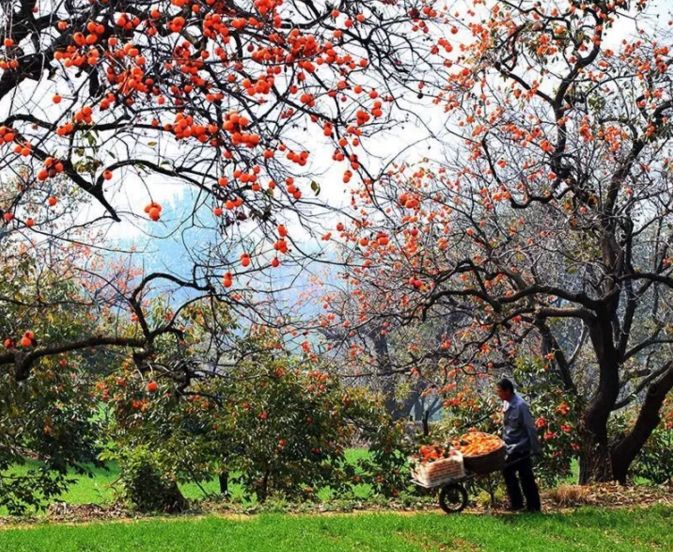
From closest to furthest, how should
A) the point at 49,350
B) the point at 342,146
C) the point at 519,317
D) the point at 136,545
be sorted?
the point at 342,146 < the point at 49,350 < the point at 136,545 < the point at 519,317

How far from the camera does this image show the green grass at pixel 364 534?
794 cm

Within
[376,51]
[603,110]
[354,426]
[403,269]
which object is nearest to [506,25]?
[603,110]

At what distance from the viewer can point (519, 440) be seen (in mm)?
9289

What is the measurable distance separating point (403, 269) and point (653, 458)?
17.8ft

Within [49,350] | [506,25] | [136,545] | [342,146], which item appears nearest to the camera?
[342,146]

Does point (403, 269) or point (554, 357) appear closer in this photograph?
point (403, 269)

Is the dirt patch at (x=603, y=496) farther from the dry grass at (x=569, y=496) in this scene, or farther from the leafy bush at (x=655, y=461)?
the leafy bush at (x=655, y=461)

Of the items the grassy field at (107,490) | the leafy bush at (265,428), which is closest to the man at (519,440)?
the leafy bush at (265,428)

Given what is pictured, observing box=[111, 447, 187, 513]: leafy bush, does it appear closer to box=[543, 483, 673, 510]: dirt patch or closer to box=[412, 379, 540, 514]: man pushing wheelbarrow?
box=[412, 379, 540, 514]: man pushing wheelbarrow

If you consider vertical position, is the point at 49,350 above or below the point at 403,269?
below

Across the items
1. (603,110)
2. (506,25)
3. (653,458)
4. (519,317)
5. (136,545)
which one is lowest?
(136,545)

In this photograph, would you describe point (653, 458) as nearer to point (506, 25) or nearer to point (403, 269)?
point (403, 269)

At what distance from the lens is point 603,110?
11.3m

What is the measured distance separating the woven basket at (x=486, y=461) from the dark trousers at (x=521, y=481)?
318 mm
